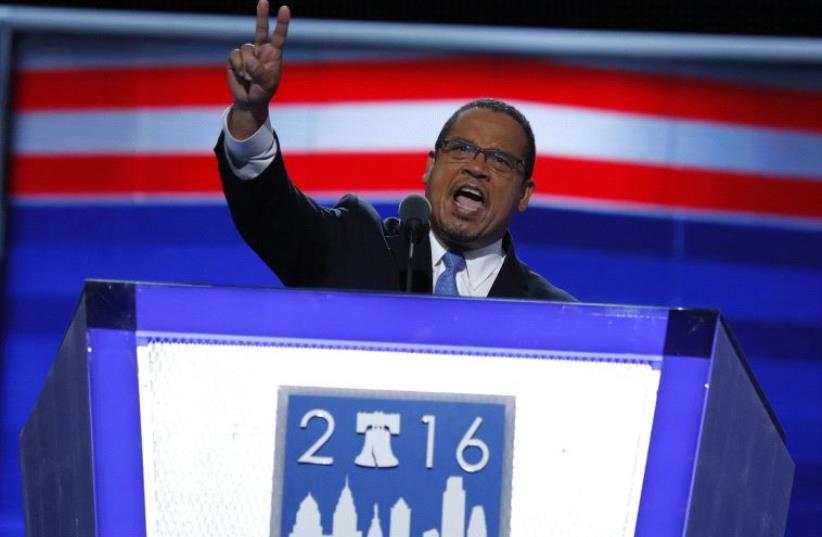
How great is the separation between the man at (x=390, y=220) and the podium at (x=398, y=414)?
0.44 m

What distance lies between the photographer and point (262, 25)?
137 centimetres

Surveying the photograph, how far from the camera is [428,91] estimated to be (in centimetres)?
342

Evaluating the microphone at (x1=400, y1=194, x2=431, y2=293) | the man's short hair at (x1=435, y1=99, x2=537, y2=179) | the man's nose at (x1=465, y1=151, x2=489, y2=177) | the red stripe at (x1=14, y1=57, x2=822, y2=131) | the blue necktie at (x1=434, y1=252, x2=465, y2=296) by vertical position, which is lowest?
the microphone at (x1=400, y1=194, x2=431, y2=293)

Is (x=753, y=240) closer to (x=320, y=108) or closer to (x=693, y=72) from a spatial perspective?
(x=693, y=72)

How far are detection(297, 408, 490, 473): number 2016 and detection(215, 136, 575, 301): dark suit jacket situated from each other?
1.93 feet

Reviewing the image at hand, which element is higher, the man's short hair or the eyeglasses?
the man's short hair

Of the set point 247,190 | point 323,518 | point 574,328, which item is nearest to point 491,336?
point 574,328

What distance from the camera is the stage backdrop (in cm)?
333

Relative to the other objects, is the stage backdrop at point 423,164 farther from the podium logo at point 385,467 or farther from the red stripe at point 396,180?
the podium logo at point 385,467

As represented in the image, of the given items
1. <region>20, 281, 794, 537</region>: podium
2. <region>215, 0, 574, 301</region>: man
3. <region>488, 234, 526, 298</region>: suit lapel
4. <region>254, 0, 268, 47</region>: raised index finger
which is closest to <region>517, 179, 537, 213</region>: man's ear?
<region>215, 0, 574, 301</region>: man

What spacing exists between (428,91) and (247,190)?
1910 millimetres

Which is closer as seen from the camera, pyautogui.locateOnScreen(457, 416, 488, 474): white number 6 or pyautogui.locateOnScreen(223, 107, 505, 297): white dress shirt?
pyautogui.locateOnScreen(457, 416, 488, 474): white number 6

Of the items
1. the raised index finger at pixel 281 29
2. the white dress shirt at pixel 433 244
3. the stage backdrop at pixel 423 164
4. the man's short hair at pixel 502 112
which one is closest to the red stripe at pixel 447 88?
the stage backdrop at pixel 423 164

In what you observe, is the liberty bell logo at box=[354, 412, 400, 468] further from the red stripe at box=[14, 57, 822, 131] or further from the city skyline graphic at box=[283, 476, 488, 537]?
the red stripe at box=[14, 57, 822, 131]
